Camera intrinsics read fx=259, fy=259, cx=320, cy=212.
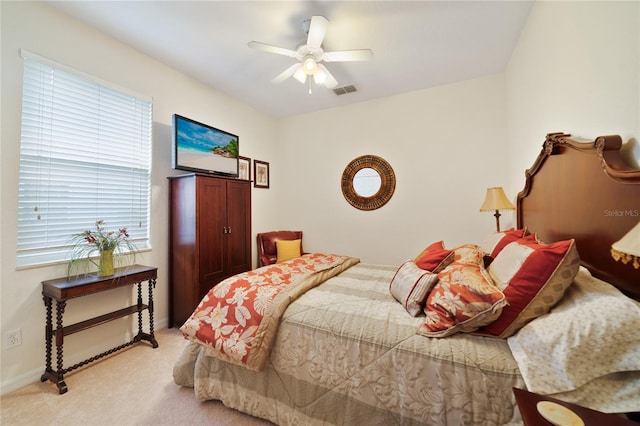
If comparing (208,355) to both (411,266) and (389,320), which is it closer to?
(389,320)

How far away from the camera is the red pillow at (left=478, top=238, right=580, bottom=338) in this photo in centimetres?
109

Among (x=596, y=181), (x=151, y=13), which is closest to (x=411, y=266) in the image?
(x=596, y=181)

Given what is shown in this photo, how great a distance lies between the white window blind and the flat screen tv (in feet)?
1.02

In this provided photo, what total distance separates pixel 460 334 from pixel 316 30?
2231 mm

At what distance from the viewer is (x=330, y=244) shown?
418 centimetres

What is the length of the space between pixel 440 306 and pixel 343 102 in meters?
3.44

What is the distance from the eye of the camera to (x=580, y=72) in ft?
4.81

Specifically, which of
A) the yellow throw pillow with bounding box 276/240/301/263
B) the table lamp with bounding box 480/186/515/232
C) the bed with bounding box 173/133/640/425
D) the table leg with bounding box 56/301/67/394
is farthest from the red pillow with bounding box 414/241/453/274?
the table leg with bounding box 56/301/67/394

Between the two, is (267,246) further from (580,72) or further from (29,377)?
(580,72)

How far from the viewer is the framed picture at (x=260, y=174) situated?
165 inches

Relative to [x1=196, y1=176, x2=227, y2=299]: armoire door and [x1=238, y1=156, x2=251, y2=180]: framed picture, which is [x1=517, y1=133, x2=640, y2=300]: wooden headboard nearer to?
[x1=196, y1=176, x2=227, y2=299]: armoire door

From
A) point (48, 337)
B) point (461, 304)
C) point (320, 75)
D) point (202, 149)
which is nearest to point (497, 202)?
point (461, 304)

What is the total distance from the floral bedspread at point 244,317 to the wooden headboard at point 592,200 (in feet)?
5.20

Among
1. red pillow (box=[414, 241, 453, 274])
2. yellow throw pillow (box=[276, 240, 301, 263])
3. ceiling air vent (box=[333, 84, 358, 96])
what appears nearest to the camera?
red pillow (box=[414, 241, 453, 274])
